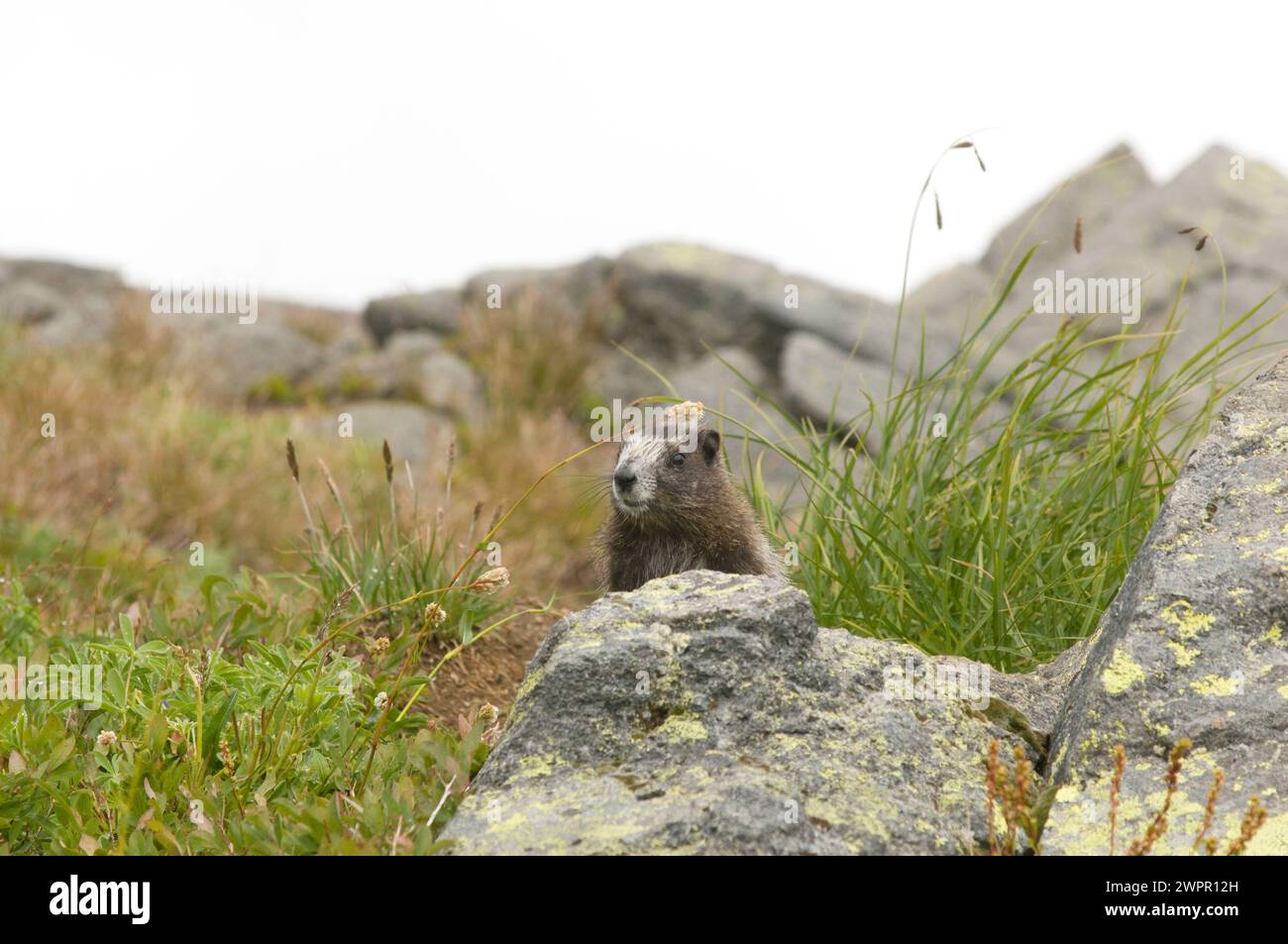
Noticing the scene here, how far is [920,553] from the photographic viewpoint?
577 centimetres

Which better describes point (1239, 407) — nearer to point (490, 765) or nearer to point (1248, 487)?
point (1248, 487)

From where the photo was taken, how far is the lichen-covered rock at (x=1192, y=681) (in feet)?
11.8

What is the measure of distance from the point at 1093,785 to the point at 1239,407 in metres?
1.71

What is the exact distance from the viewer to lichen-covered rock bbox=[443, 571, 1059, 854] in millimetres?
3496

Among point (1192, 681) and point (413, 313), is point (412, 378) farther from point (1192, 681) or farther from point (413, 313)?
point (1192, 681)

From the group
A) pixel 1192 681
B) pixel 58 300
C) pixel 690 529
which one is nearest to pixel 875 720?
pixel 1192 681

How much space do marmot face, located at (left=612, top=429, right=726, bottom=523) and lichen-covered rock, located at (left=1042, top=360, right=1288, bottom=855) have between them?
8.35ft

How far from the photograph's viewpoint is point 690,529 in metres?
6.38

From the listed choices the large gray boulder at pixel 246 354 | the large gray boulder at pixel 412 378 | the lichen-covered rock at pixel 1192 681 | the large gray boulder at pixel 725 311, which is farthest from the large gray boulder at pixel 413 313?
the lichen-covered rock at pixel 1192 681

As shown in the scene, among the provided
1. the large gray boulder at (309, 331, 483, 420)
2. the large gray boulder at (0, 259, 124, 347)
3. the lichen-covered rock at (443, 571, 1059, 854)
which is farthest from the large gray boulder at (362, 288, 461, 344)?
the lichen-covered rock at (443, 571, 1059, 854)

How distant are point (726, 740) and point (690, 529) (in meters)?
2.57

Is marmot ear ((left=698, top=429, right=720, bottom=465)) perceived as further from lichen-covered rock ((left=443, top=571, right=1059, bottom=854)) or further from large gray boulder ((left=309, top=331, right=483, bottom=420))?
large gray boulder ((left=309, top=331, right=483, bottom=420))

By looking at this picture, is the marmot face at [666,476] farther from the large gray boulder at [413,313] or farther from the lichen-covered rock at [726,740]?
the large gray boulder at [413,313]
